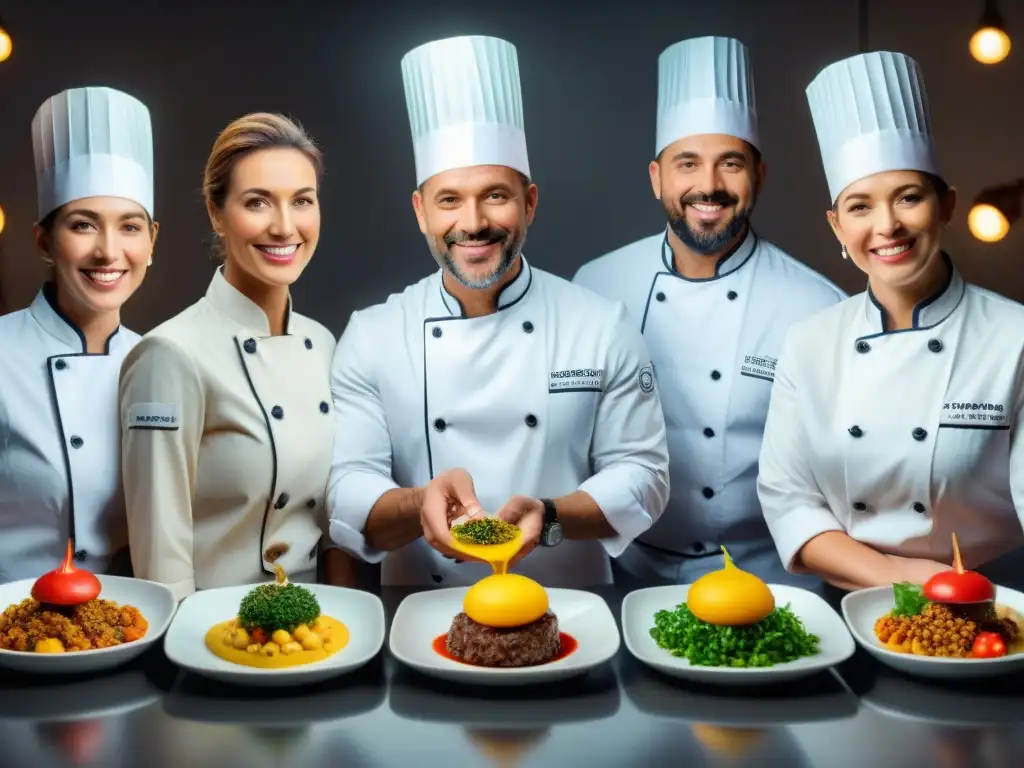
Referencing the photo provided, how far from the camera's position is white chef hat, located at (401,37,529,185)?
10.3ft

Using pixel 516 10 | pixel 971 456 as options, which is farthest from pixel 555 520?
pixel 516 10

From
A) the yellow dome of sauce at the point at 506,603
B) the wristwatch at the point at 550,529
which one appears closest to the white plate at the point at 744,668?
the yellow dome of sauce at the point at 506,603

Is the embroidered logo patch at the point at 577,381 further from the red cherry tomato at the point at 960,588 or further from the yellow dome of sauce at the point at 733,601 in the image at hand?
the red cherry tomato at the point at 960,588

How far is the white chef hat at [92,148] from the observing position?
3.17m

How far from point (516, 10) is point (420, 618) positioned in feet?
6.27

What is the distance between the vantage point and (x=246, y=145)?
125 inches

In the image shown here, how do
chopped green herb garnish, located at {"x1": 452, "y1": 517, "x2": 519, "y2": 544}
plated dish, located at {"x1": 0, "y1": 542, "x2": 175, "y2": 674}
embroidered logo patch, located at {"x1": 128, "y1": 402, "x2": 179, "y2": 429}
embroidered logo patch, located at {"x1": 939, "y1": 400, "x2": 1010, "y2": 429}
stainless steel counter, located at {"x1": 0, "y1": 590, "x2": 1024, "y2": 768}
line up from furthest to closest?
embroidered logo patch, located at {"x1": 128, "y1": 402, "x2": 179, "y2": 429} < embroidered logo patch, located at {"x1": 939, "y1": 400, "x2": 1010, "y2": 429} < chopped green herb garnish, located at {"x1": 452, "y1": 517, "x2": 519, "y2": 544} < plated dish, located at {"x1": 0, "y1": 542, "x2": 175, "y2": 674} < stainless steel counter, located at {"x1": 0, "y1": 590, "x2": 1024, "y2": 768}

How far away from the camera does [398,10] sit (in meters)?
3.46

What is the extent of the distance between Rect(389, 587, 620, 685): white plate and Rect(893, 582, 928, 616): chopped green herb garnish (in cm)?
58

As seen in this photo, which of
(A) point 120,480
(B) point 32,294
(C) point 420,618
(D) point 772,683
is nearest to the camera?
(D) point 772,683

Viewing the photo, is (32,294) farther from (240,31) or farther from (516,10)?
(516,10)

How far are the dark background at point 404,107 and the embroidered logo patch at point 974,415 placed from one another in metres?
0.61

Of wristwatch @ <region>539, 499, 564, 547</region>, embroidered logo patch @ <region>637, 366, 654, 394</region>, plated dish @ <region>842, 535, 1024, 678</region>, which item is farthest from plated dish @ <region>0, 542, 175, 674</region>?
plated dish @ <region>842, 535, 1024, 678</region>

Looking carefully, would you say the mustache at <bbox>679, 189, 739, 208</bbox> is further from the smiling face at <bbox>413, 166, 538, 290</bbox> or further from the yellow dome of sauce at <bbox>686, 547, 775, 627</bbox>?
the yellow dome of sauce at <bbox>686, 547, 775, 627</bbox>
